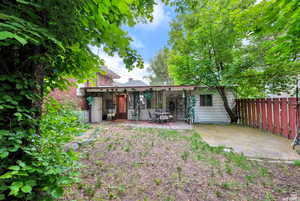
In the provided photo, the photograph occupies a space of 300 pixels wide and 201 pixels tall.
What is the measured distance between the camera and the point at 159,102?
33.5ft

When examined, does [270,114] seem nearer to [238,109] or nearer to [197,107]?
[238,109]

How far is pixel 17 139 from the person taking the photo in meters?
1.03

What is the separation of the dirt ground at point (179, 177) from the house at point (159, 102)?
17.2 ft

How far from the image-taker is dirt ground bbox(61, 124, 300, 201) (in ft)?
6.54

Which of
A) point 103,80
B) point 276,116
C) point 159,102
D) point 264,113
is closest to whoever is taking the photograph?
point 276,116

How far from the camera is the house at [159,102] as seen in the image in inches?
341

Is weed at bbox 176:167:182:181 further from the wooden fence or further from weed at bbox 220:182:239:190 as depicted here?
the wooden fence

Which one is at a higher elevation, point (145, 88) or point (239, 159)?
point (145, 88)

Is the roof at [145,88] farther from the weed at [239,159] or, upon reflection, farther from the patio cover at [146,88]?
the weed at [239,159]

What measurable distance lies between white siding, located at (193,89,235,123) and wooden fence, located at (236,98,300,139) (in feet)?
3.49

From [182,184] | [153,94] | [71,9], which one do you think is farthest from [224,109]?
[71,9]

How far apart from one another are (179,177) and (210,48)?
8.02 meters

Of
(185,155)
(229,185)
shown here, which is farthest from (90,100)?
(229,185)

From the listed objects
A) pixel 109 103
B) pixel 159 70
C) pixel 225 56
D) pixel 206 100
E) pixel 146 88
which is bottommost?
pixel 109 103
